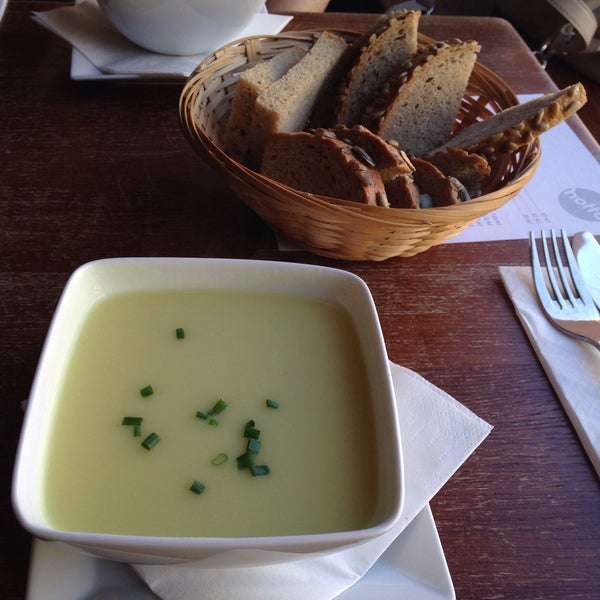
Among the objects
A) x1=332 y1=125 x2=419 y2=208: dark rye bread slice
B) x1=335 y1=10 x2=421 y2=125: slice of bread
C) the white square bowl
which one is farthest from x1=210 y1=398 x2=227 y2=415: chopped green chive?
x1=335 y1=10 x2=421 y2=125: slice of bread

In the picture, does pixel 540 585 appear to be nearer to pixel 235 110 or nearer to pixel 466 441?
Answer: pixel 466 441

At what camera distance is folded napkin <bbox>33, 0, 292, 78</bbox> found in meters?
1.14

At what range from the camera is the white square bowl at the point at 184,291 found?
0.45 m

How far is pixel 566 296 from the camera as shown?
87cm

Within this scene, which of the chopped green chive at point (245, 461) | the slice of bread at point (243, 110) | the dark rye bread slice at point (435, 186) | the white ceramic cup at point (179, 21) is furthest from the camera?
the white ceramic cup at point (179, 21)

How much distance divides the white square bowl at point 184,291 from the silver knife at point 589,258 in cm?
42

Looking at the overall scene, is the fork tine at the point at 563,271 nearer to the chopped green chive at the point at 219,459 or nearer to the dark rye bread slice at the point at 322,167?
the dark rye bread slice at the point at 322,167

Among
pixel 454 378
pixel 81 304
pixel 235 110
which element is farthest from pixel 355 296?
pixel 235 110

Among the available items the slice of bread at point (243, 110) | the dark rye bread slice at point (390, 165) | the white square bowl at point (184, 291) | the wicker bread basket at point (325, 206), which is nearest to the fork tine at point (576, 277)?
the wicker bread basket at point (325, 206)

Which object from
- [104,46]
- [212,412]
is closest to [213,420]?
[212,412]

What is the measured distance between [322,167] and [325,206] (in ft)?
0.50

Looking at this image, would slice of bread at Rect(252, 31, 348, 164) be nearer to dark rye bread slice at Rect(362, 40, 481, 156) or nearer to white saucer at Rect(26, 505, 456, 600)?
dark rye bread slice at Rect(362, 40, 481, 156)

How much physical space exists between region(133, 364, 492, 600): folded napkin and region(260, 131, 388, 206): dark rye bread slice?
1.11ft

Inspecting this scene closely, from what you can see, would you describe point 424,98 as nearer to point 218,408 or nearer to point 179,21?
point 179,21
